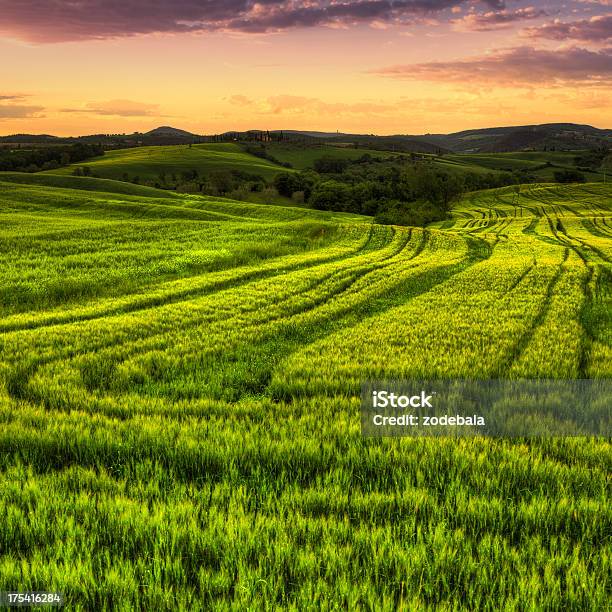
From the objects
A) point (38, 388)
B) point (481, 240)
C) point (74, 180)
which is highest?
point (74, 180)

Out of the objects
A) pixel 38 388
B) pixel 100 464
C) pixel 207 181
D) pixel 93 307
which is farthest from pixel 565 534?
pixel 207 181

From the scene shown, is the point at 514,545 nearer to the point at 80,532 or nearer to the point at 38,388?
the point at 80,532

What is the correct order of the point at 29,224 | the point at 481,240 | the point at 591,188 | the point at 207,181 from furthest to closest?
1. the point at 591,188
2. the point at 207,181
3. the point at 481,240
4. the point at 29,224

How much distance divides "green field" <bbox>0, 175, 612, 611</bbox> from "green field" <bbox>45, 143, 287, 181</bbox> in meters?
115

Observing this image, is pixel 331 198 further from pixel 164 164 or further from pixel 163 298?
pixel 163 298

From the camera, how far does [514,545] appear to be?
4.09m

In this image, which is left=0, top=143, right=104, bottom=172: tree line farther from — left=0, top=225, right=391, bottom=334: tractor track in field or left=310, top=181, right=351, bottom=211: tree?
left=0, top=225, right=391, bottom=334: tractor track in field

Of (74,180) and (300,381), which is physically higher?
(74,180)

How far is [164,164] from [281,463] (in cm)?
15908

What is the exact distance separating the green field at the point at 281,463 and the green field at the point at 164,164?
115 meters

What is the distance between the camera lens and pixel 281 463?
18.5 ft

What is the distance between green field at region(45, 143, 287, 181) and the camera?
127288mm

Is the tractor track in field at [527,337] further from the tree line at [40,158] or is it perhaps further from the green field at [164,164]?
the tree line at [40,158]

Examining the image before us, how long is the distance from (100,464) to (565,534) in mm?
5168
